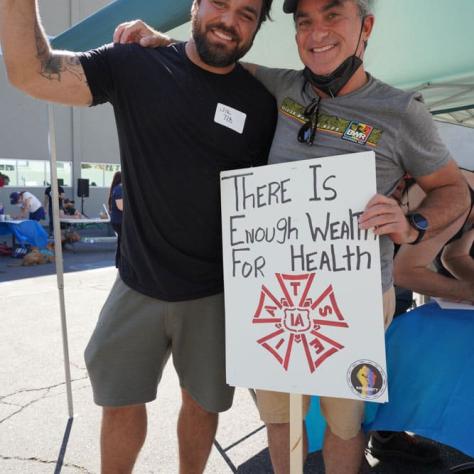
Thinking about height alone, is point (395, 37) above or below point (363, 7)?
above

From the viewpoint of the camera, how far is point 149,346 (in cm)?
180

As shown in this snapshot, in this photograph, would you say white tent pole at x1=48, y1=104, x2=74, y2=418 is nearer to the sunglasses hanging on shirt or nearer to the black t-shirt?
the black t-shirt

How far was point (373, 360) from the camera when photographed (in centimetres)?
134

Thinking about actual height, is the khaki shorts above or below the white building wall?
below

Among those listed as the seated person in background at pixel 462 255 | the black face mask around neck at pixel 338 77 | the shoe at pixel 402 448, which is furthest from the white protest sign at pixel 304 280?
the shoe at pixel 402 448

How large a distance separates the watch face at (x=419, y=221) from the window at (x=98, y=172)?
17.5 metres

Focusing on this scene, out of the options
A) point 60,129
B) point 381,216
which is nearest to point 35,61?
point 381,216

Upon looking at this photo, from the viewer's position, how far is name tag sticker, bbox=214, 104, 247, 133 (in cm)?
164

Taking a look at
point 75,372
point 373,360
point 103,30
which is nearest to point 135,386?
point 373,360

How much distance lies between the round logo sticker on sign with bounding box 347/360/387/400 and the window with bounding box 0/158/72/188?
54.1ft

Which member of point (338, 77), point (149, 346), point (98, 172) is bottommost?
point (149, 346)

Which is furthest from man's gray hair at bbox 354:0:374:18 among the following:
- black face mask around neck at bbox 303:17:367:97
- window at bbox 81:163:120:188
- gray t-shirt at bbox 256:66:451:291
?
window at bbox 81:163:120:188

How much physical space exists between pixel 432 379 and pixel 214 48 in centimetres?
146

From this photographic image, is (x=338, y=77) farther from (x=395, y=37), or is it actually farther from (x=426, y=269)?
(x=395, y=37)
